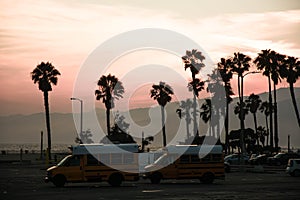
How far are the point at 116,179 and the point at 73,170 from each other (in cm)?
271

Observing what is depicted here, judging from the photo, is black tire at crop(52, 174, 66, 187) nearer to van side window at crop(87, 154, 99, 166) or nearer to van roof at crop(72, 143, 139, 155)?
van roof at crop(72, 143, 139, 155)

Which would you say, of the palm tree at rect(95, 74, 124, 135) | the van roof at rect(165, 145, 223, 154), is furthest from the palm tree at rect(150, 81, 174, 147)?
the van roof at rect(165, 145, 223, 154)

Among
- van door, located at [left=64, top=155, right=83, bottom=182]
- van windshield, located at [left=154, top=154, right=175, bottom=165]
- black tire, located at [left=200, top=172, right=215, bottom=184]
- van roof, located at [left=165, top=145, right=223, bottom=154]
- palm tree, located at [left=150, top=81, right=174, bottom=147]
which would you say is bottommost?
black tire, located at [left=200, top=172, right=215, bottom=184]

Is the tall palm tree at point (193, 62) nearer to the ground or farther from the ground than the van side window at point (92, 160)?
farther from the ground

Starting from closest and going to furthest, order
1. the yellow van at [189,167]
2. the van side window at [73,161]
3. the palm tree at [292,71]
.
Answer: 1. the van side window at [73,161]
2. the yellow van at [189,167]
3. the palm tree at [292,71]

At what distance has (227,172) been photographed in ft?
198

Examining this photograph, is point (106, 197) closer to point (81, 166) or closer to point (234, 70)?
point (81, 166)

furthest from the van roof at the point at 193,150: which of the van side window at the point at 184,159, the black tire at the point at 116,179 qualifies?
the black tire at the point at 116,179

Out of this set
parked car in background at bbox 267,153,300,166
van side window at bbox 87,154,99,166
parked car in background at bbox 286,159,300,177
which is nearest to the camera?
van side window at bbox 87,154,99,166

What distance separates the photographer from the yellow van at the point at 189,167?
4197 cm

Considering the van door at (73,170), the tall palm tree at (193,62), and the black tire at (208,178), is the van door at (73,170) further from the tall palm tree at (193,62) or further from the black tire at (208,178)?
the tall palm tree at (193,62)

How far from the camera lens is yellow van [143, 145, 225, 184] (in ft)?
138

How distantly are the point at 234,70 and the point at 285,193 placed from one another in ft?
202

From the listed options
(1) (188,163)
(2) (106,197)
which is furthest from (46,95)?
(2) (106,197)
